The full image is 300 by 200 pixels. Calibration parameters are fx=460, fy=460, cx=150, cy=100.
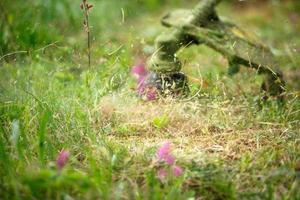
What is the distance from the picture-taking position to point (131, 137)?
101 inches

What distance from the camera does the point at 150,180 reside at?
204 centimetres

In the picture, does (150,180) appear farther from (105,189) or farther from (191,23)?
(191,23)

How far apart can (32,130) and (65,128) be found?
6.8 inches

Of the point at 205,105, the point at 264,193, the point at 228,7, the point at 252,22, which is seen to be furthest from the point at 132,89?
the point at 228,7

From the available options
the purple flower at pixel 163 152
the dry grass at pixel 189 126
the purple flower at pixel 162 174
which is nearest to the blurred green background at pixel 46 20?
the dry grass at pixel 189 126

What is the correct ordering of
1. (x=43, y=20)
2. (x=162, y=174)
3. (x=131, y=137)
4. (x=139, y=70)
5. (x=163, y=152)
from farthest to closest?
(x=43, y=20) → (x=139, y=70) → (x=131, y=137) → (x=163, y=152) → (x=162, y=174)

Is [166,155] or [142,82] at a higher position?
[166,155]

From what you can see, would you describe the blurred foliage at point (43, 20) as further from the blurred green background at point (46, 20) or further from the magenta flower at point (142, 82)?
the magenta flower at point (142, 82)

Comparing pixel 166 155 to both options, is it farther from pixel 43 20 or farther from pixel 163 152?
pixel 43 20

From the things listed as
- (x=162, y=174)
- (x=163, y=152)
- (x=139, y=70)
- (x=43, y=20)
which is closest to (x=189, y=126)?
(x=163, y=152)

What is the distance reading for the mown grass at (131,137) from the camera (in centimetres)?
200

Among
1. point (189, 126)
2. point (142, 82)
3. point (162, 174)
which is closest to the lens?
point (162, 174)

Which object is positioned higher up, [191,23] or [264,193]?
[191,23]

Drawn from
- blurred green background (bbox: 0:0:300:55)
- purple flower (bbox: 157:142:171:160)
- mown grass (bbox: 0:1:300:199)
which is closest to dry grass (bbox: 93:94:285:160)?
mown grass (bbox: 0:1:300:199)
